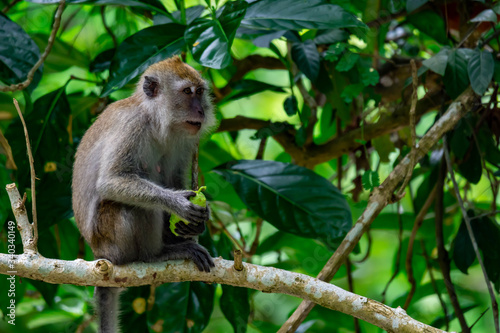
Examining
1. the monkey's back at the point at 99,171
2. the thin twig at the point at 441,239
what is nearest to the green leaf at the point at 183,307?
the monkey's back at the point at 99,171

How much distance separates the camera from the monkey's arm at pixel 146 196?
327cm

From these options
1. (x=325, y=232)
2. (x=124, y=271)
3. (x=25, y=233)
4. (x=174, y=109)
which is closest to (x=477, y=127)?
(x=325, y=232)

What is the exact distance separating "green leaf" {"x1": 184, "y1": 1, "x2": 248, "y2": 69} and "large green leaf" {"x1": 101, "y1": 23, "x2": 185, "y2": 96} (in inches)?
11.0

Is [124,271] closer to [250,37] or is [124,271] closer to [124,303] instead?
[124,303]

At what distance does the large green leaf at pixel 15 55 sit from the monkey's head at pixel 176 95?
2.65 feet

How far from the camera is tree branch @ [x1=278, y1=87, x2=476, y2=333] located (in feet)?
10.3

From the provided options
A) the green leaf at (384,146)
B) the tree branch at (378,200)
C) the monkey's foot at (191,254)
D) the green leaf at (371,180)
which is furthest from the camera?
the green leaf at (384,146)

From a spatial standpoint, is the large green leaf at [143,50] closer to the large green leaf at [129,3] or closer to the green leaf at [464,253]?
the large green leaf at [129,3]

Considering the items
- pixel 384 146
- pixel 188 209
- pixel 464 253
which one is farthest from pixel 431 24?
pixel 188 209

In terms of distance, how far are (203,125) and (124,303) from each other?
1.41 metres

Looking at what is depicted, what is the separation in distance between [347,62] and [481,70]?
2.94 feet

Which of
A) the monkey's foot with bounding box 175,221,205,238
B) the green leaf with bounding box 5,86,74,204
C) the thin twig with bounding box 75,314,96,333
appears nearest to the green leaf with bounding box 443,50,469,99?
the monkey's foot with bounding box 175,221,205,238

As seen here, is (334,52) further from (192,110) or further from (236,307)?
(236,307)

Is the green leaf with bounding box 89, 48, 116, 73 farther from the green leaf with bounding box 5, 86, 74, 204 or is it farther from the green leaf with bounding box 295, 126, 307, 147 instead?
the green leaf with bounding box 295, 126, 307, 147
